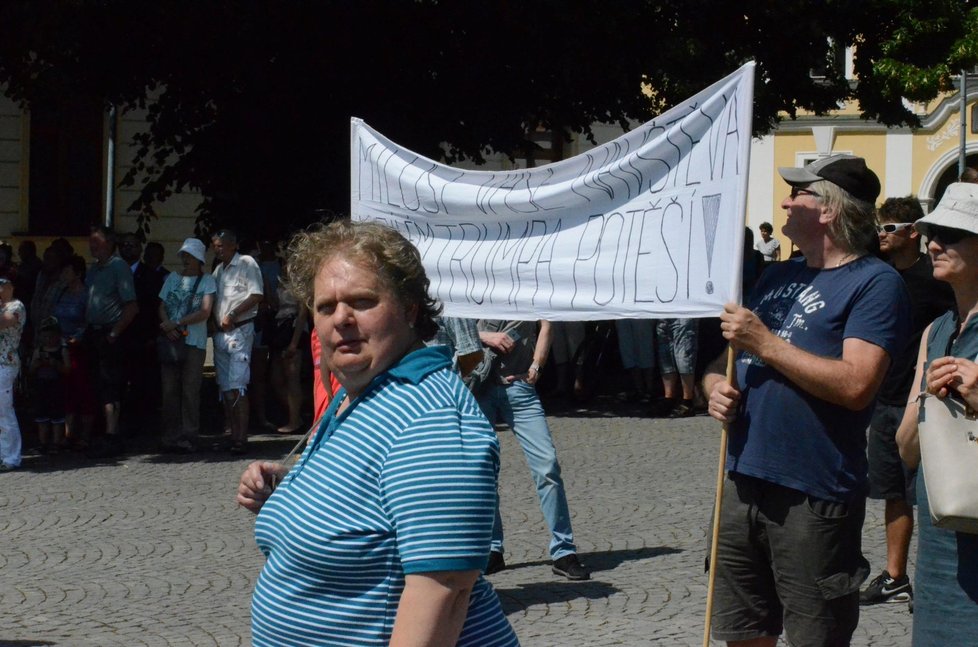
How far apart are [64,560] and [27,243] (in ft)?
35.2

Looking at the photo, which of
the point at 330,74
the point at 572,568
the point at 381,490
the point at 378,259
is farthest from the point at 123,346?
the point at 381,490

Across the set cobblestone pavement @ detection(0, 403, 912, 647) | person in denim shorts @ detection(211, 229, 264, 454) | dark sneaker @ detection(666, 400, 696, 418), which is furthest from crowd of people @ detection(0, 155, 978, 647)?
dark sneaker @ detection(666, 400, 696, 418)

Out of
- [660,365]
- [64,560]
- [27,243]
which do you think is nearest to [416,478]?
[64,560]

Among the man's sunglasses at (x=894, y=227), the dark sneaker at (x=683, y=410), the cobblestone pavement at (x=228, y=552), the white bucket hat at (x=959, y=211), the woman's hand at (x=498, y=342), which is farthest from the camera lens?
the dark sneaker at (x=683, y=410)

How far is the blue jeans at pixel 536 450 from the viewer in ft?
24.7

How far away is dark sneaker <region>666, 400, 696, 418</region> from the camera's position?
14.9 meters

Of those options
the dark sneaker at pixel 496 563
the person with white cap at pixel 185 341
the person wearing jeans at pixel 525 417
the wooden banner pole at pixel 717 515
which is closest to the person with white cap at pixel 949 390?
the wooden banner pole at pixel 717 515

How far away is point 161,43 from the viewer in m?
15.6

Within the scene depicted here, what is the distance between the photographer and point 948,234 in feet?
13.0

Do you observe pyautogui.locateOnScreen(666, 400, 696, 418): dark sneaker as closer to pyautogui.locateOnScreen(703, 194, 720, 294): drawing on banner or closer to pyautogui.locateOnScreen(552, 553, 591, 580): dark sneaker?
pyautogui.locateOnScreen(552, 553, 591, 580): dark sneaker

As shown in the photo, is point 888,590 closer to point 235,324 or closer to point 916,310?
point 916,310

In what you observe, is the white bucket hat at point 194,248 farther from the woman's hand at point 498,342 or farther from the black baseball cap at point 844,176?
the black baseball cap at point 844,176

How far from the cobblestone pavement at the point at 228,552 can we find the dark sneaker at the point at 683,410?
78.6 inches

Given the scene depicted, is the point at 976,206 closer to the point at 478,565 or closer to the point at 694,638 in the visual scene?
the point at 478,565
